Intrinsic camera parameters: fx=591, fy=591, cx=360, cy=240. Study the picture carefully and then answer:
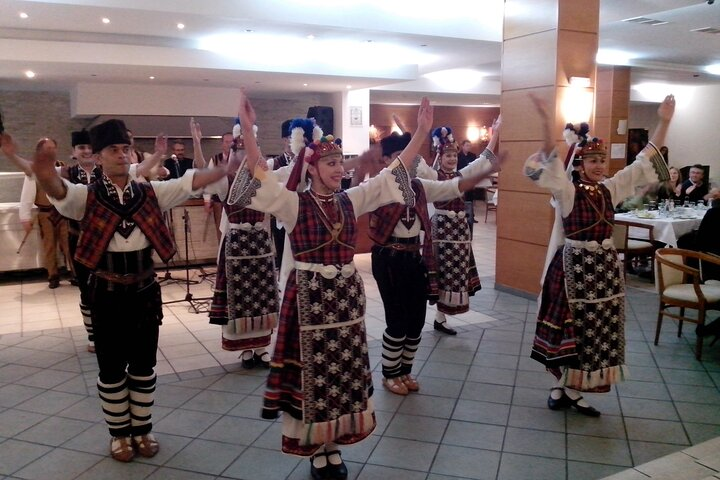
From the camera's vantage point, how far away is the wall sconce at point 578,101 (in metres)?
5.81

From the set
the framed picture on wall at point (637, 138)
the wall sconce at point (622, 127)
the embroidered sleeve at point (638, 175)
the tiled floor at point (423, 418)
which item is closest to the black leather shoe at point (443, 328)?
the tiled floor at point (423, 418)

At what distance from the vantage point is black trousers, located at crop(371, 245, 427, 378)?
3656 mm

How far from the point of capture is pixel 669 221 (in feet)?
21.9

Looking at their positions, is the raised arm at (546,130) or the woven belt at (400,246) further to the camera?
the woven belt at (400,246)

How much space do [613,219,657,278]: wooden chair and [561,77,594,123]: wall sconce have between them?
1.62 m

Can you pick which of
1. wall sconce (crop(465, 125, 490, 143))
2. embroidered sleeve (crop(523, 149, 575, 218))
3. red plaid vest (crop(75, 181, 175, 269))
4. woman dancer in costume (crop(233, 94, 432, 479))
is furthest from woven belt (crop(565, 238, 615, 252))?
wall sconce (crop(465, 125, 490, 143))

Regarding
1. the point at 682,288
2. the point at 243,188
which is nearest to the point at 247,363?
the point at 243,188

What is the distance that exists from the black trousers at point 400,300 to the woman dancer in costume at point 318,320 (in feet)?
3.13

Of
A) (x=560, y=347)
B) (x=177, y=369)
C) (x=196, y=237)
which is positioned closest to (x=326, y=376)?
(x=560, y=347)

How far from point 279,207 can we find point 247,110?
426mm

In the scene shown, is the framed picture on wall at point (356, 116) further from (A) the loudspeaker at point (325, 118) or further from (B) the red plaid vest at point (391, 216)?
(B) the red plaid vest at point (391, 216)

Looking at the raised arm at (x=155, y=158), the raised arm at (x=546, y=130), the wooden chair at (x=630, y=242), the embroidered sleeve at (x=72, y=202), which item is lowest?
the wooden chair at (x=630, y=242)

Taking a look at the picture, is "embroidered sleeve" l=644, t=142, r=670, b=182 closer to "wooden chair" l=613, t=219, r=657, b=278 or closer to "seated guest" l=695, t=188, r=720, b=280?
"seated guest" l=695, t=188, r=720, b=280

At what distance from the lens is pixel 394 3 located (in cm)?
738
